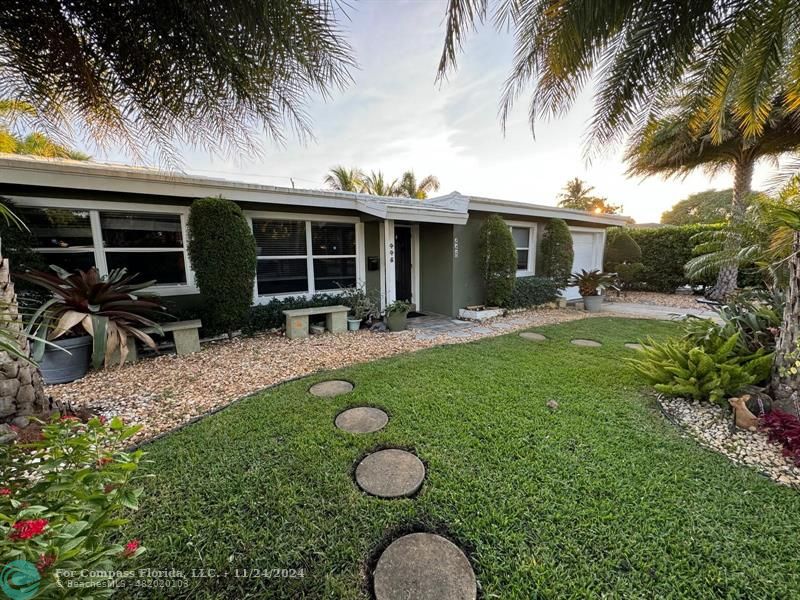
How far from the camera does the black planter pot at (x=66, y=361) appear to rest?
13.2 ft

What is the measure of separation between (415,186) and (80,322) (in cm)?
1916

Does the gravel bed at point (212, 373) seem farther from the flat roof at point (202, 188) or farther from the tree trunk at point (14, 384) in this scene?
the flat roof at point (202, 188)

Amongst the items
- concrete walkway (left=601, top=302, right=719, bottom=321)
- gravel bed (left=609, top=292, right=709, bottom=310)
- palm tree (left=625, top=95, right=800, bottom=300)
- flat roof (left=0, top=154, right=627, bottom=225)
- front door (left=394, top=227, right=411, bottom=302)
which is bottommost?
concrete walkway (left=601, top=302, right=719, bottom=321)

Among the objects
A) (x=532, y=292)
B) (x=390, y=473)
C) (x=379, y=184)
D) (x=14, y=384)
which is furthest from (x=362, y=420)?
(x=379, y=184)

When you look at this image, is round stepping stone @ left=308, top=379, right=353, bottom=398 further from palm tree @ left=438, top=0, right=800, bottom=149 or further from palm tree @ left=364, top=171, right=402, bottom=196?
palm tree @ left=364, top=171, right=402, bottom=196

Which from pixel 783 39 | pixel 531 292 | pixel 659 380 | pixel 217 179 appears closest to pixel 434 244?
pixel 531 292

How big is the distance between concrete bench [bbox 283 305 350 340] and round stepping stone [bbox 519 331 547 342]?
354 cm

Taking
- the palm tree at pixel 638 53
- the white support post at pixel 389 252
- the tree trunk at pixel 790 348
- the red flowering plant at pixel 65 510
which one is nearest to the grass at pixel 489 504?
the red flowering plant at pixel 65 510

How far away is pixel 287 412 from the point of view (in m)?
3.31

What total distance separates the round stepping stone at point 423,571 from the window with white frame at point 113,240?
602cm

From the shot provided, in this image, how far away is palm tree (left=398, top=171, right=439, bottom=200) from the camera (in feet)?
68.2

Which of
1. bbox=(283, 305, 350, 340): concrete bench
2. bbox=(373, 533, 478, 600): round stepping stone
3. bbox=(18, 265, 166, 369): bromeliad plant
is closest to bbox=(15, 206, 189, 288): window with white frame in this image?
bbox=(18, 265, 166, 369): bromeliad plant

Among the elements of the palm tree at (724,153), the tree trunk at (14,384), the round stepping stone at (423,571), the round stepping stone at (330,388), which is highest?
the palm tree at (724,153)

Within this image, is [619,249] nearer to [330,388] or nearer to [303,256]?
[303,256]
